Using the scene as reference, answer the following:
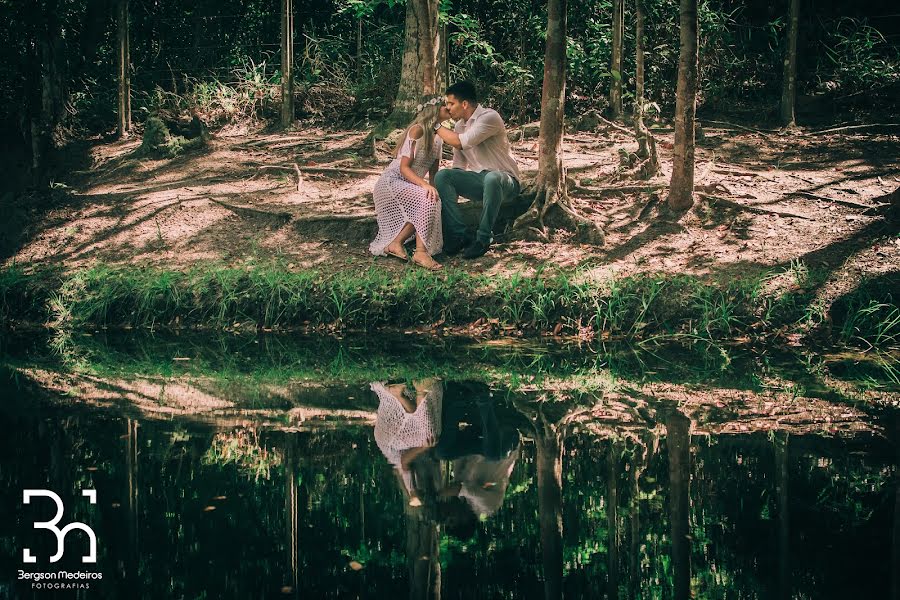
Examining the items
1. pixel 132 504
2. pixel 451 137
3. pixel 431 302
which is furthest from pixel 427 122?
pixel 132 504

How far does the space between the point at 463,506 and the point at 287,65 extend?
33.7ft

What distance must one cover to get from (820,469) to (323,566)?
2673 mm

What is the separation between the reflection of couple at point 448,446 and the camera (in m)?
4.59

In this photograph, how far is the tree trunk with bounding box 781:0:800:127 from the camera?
496 inches

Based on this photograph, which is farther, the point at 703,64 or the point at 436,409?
the point at 703,64

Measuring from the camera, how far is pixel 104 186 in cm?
1250

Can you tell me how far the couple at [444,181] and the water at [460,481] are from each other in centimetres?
232

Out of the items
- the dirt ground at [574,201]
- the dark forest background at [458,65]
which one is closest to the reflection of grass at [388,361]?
the dirt ground at [574,201]

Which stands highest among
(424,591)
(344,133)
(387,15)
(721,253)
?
(387,15)

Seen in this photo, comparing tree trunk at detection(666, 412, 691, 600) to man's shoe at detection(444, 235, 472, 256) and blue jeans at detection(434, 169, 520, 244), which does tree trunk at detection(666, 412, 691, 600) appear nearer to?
blue jeans at detection(434, 169, 520, 244)

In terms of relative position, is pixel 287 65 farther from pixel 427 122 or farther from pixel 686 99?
pixel 686 99

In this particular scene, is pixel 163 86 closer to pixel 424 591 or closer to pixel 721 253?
pixel 721 253

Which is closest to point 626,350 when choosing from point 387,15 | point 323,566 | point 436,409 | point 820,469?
point 436,409

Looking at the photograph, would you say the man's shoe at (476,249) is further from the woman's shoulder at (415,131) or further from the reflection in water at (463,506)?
the reflection in water at (463,506)
